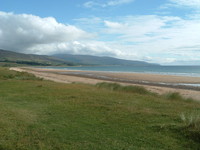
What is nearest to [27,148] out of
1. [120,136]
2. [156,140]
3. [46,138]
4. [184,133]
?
[46,138]

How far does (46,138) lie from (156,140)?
3.14 m

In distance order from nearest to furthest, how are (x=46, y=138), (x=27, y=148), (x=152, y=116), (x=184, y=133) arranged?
1. (x=27, y=148)
2. (x=46, y=138)
3. (x=184, y=133)
4. (x=152, y=116)

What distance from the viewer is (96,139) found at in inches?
221

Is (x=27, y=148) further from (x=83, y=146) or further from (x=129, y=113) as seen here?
(x=129, y=113)

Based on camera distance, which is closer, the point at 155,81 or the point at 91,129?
the point at 91,129

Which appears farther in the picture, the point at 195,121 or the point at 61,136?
the point at 195,121

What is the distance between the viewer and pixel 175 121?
24.6 ft

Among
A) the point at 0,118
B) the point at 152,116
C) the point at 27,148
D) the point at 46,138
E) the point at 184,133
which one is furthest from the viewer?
the point at 152,116

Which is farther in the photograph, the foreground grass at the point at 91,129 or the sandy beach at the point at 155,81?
the sandy beach at the point at 155,81

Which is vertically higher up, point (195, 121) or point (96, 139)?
point (195, 121)

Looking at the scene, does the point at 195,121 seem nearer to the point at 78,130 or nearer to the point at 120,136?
the point at 120,136

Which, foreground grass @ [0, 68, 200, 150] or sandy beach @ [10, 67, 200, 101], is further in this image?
sandy beach @ [10, 67, 200, 101]

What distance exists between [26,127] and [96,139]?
2.47 metres

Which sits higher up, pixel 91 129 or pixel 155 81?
pixel 155 81
